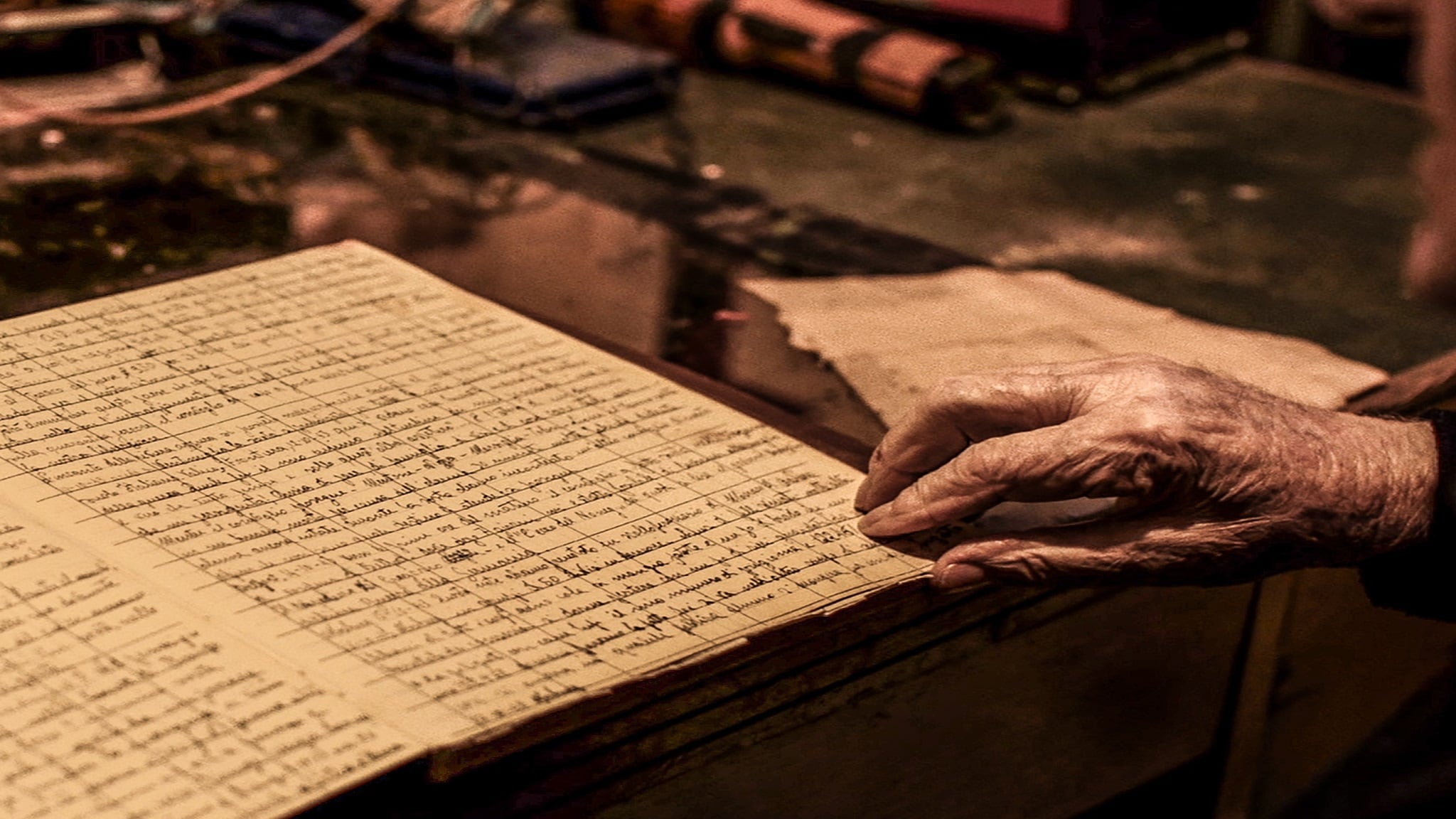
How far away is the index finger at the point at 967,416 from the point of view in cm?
84

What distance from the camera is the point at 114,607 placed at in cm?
69

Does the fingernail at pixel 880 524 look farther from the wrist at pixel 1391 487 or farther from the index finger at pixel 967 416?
the wrist at pixel 1391 487

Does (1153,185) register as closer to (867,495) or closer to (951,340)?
(951,340)

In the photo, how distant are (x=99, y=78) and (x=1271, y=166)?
1564mm

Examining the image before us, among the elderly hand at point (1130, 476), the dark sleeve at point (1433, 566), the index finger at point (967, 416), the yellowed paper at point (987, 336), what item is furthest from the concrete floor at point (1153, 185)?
the index finger at point (967, 416)

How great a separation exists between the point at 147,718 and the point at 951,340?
2.39ft

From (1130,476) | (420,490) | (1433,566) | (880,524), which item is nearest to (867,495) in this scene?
(880,524)

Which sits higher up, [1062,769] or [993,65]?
[993,65]

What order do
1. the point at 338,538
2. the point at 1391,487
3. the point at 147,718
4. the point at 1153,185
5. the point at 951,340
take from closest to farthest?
1. the point at 147,718
2. the point at 338,538
3. the point at 1391,487
4. the point at 951,340
5. the point at 1153,185

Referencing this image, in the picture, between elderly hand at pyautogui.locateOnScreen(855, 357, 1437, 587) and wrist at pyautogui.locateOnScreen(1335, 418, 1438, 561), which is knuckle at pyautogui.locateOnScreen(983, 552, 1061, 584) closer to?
elderly hand at pyautogui.locateOnScreen(855, 357, 1437, 587)

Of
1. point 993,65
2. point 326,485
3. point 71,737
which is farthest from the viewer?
point 993,65

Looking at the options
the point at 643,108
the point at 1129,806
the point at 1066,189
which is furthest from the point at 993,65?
the point at 1129,806

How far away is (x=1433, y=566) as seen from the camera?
94 cm

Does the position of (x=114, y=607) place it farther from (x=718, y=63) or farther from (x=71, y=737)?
(x=718, y=63)
